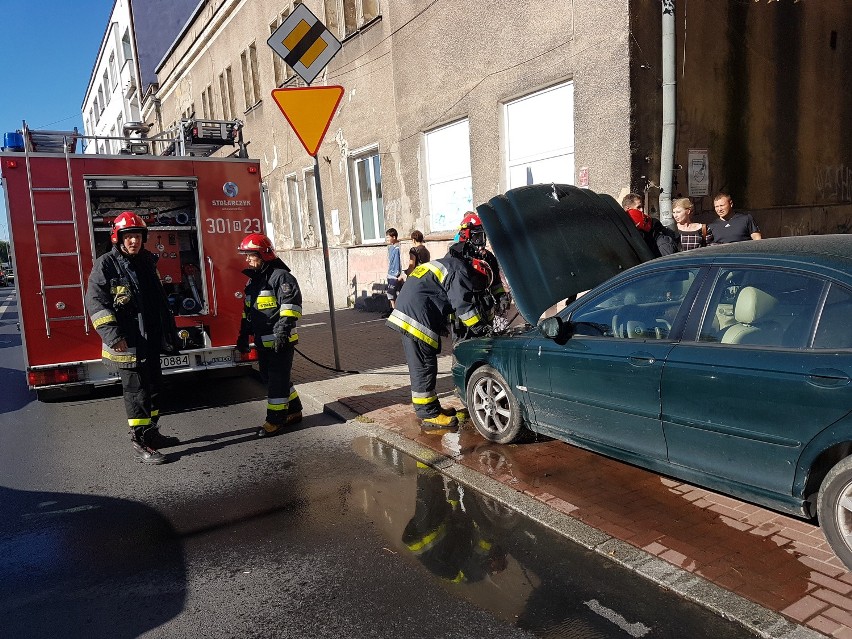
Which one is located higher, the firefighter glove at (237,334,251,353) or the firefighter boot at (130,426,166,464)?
the firefighter glove at (237,334,251,353)

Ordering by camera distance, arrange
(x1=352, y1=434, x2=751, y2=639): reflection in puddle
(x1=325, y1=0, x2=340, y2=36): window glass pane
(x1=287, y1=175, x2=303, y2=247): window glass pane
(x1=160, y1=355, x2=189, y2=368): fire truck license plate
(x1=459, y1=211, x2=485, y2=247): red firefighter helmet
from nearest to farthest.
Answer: (x1=352, y1=434, x2=751, y2=639): reflection in puddle
(x1=459, y1=211, x2=485, y2=247): red firefighter helmet
(x1=160, y1=355, x2=189, y2=368): fire truck license plate
(x1=325, y1=0, x2=340, y2=36): window glass pane
(x1=287, y1=175, x2=303, y2=247): window glass pane

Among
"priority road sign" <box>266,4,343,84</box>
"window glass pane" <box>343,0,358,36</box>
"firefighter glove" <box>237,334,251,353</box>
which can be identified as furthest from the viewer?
"window glass pane" <box>343,0,358,36</box>

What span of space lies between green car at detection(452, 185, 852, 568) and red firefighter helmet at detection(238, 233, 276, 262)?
217cm

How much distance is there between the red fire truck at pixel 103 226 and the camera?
6.29m

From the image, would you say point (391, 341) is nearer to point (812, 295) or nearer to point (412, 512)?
point (412, 512)

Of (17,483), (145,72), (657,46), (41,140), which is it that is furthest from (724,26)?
(145,72)

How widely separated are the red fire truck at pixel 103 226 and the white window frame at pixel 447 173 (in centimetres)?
412

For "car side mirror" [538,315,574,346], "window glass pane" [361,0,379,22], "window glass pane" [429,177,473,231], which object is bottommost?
"car side mirror" [538,315,574,346]

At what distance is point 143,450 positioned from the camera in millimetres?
5355

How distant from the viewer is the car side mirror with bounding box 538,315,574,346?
4.23 metres

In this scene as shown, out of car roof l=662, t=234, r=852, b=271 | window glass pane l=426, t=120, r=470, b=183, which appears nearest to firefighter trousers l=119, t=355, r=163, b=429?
car roof l=662, t=234, r=852, b=271

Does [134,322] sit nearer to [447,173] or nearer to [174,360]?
[174,360]

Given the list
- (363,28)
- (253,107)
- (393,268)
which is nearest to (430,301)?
(393,268)

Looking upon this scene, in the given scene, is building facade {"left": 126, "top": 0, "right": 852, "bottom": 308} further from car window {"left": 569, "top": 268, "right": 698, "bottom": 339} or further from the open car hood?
car window {"left": 569, "top": 268, "right": 698, "bottom": 339}
